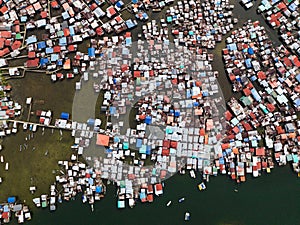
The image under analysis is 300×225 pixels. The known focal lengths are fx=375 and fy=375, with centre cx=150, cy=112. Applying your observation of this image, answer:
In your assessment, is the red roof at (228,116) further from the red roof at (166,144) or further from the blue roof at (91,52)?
the blue roof at (91,52)

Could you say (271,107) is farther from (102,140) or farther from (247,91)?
Answer: (102,140)

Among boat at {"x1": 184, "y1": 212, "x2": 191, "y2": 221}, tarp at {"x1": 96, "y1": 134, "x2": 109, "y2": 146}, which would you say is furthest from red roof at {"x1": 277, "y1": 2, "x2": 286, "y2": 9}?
boat at {"x1": 184, "y1": 212, "x2": 191, "y2": 221}

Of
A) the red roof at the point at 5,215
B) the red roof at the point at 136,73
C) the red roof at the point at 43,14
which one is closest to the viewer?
the red roof at the point at 5,215

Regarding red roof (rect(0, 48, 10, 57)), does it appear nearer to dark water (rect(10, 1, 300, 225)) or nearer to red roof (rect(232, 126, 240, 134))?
dark water (rect(10, 1, 300, 225))

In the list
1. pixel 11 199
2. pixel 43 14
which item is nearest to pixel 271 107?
pixel 43 14

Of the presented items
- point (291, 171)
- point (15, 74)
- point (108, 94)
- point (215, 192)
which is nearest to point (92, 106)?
point (108, 94)

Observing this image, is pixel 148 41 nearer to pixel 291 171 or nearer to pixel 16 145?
pixel 16 145

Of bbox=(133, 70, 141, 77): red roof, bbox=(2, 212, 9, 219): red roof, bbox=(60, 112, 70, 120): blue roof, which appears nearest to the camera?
bbox=(2, 212, 9, 219): red roof

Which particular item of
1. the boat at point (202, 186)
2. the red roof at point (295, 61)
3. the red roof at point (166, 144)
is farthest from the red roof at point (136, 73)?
the red roof at point (295, 61)
